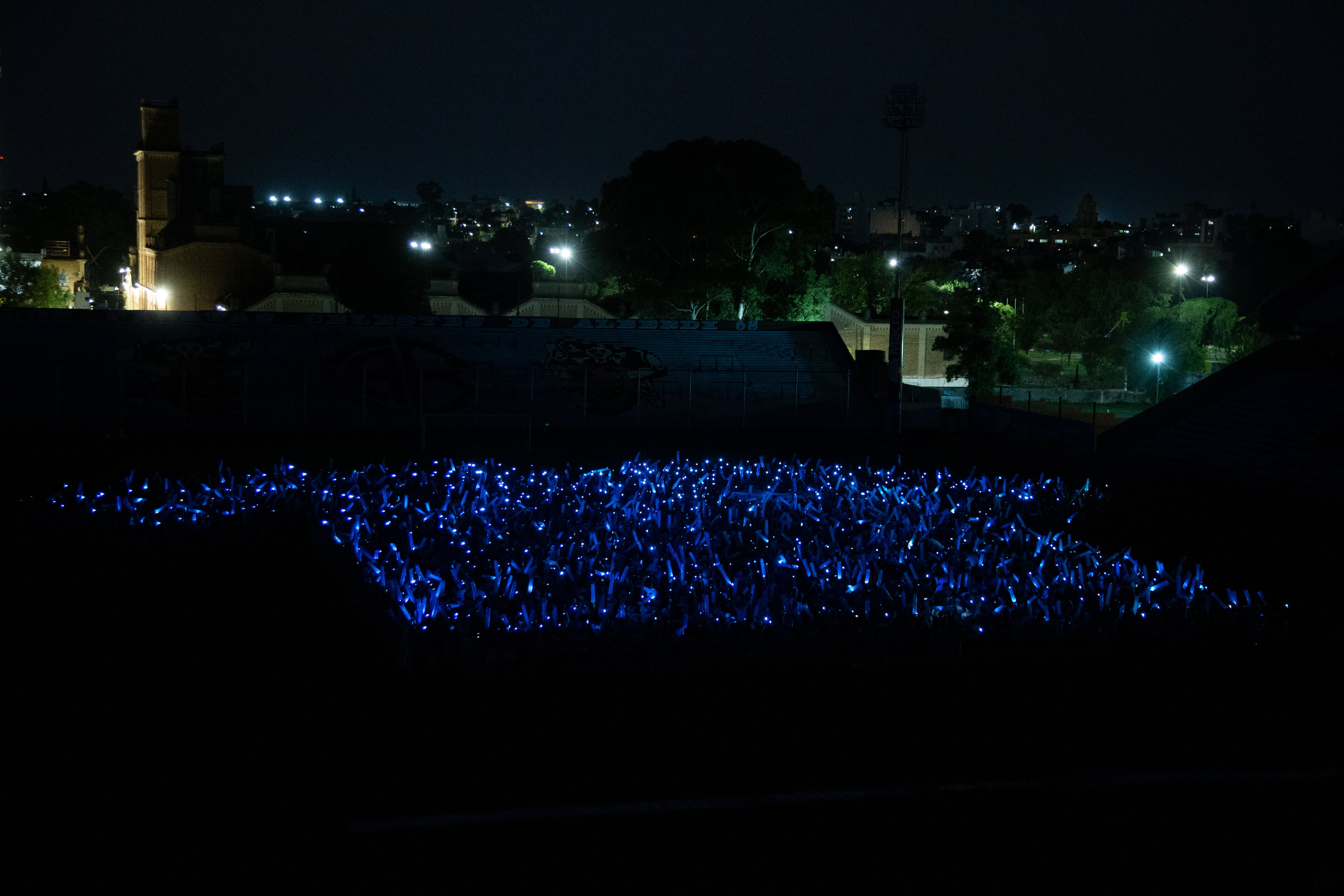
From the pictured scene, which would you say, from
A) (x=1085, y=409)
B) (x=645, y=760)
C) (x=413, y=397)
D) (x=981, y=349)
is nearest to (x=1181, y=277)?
(x=1085, y=409)

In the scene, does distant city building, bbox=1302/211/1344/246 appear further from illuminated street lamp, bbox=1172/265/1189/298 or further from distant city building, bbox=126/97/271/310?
distant city building, bbox=126/97/271/310

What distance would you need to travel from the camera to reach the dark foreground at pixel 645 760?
7.33 meters

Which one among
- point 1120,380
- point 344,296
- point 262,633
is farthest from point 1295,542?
point 344,296

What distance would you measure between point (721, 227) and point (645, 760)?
3669cm

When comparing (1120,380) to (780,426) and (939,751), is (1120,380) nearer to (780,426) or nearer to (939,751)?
(780,426)

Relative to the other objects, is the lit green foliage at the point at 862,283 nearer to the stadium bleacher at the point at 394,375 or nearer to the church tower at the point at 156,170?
the stadium bleacher at the point at 394,375

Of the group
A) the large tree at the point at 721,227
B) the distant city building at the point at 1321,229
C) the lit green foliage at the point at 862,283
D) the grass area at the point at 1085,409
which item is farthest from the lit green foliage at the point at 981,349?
the distant city building at the point at 1321,229

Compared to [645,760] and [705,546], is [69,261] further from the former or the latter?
[645,760]

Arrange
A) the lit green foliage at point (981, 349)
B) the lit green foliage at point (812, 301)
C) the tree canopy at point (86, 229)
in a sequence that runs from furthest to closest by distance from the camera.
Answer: the tree canopy at point (86, 229) → the lit green foliage at point (812, 301) → the lit green foliage at point (981, 349)

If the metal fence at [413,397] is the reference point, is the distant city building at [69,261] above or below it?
above

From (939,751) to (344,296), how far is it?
46.3 m

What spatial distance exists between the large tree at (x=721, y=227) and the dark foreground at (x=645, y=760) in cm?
3246

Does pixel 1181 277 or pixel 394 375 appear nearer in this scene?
pixel 394 375

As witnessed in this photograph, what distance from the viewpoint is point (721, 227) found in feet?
144
